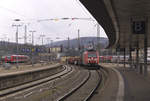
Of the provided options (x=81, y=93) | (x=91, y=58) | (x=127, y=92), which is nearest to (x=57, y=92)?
(x=81, y=93)

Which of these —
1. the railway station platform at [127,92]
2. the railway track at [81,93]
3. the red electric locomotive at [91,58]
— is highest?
the red electric locomotive at [91,58]

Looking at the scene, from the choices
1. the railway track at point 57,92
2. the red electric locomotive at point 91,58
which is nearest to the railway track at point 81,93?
the railway track at point 57,92

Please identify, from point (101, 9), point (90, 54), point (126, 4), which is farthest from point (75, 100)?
point (90, 54)

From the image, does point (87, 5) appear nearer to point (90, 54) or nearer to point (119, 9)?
point (119, 9)

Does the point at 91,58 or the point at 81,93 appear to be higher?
the point at 91,58

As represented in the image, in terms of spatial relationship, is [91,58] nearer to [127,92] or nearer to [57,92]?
[57,92]

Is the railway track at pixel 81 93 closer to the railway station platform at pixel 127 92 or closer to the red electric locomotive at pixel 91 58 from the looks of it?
the railway station platform at pixel 127 92

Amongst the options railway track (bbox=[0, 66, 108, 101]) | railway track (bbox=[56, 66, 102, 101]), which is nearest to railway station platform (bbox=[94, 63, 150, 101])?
railway track (bbox=[56, 66, 102, 101])

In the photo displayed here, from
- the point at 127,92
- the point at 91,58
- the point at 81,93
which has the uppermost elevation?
the point at 91,58

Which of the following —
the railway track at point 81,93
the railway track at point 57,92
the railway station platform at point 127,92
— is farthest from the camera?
the railway track at point 81,93

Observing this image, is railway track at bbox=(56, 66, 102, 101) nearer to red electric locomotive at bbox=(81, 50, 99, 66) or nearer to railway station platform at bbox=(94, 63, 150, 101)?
railway station platform at bbox=(94, 63, 150, 101)

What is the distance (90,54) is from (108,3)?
3210 cm

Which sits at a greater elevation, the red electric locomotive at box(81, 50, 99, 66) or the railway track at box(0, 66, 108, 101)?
the red electric locomotive at box(81, 50, 99, 66)

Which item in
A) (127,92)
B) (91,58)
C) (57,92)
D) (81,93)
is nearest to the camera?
(127,92)
